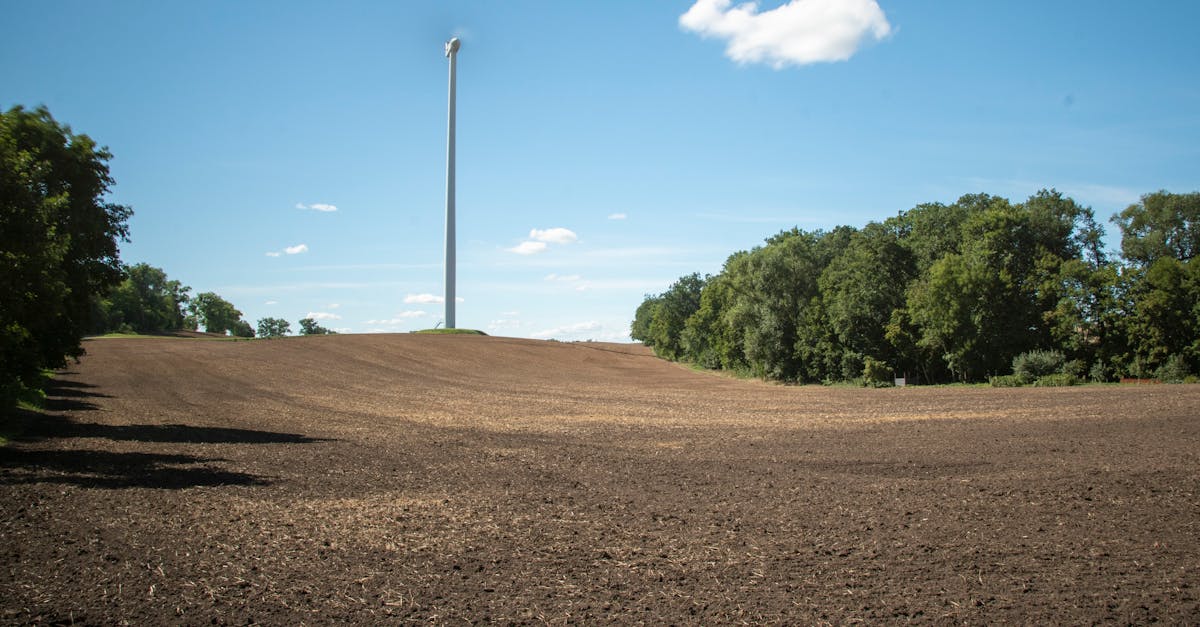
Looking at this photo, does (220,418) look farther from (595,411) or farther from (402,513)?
(402,513)

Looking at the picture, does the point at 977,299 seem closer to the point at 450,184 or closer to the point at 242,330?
the point at 450,184

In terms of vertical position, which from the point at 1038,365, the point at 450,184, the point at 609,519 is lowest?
the point at 609,519

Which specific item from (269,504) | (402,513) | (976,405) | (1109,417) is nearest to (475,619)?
(402,513)

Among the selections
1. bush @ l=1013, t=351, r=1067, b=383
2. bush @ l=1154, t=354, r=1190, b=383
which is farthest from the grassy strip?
bush @ l=1154, t=354, r=1190, b=383

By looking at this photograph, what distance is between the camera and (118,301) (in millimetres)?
114812

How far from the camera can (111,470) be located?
17172 millimetres

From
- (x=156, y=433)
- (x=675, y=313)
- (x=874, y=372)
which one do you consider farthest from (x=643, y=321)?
(x=156, y=433)

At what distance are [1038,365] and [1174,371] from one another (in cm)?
670

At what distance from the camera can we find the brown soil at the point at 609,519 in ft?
27.4

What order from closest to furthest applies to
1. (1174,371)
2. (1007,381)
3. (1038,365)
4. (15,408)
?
(15,408), (1174,371), (1007,381), (1038,365)

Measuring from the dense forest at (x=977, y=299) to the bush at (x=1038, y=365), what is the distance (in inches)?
4.3

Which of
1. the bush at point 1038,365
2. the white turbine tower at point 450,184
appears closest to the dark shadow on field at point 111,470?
the bush at point 1038,365

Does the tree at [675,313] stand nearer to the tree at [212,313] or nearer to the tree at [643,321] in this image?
the tree at [643,321]

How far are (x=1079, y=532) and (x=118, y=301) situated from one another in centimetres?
13079
